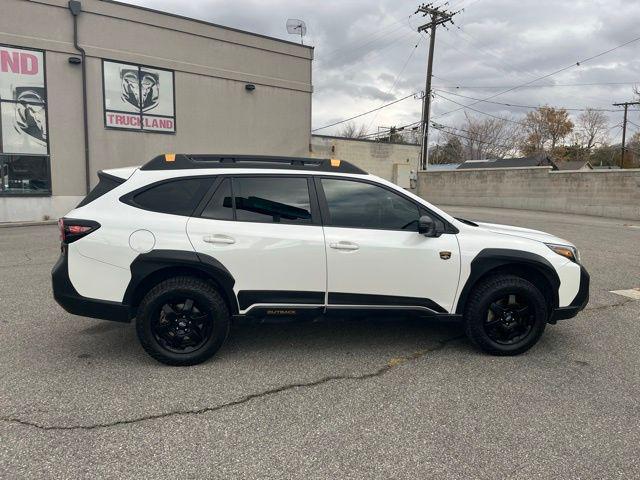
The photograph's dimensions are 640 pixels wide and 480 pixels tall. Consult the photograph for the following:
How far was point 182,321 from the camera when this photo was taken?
3801 mm

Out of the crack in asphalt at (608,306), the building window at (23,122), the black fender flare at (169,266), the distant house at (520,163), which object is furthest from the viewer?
the distant house at (520,163)

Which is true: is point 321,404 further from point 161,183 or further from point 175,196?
point 161,183

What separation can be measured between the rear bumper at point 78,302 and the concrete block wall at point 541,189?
21141mm

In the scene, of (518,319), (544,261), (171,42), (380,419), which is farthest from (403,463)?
(171,42)

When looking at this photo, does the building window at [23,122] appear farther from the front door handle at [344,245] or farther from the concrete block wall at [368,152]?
the front door handle at [344,245]

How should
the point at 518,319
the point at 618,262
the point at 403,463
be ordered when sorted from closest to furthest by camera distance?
the point at 403,463 < the point at 518,319 < the point at 618,262

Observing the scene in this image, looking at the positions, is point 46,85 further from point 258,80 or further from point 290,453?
point 290,453

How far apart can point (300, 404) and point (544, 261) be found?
8.06 ft

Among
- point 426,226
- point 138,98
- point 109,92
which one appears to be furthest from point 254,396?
point 138,98

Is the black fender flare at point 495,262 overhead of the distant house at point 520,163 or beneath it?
beneath

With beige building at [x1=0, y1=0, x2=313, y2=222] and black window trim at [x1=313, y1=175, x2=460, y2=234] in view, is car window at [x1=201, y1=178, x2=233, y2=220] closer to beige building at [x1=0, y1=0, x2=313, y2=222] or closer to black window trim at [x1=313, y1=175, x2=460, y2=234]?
black window trim at [x1=313, y1=175, x2=460, y2=234]

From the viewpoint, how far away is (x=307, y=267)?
12.6 ft

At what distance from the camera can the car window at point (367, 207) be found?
13.2 ft

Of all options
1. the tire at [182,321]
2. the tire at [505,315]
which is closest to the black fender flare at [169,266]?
the tire at [182,321]
